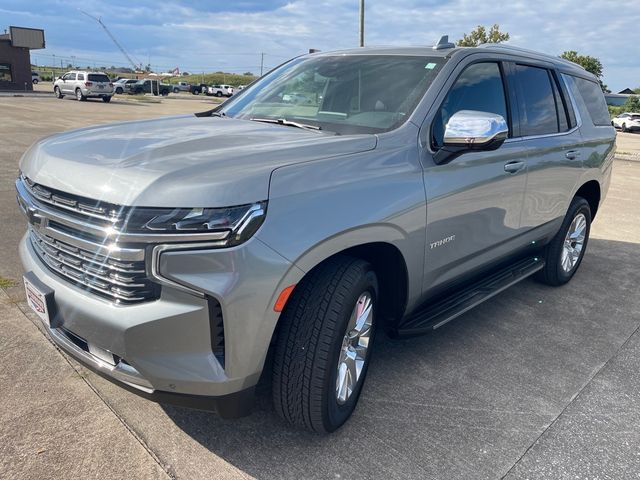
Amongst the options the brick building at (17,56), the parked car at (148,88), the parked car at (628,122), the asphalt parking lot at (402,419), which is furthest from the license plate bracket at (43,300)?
the parked car at (148,88)

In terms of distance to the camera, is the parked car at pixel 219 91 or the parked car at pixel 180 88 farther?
the parked car at pixel 180 88

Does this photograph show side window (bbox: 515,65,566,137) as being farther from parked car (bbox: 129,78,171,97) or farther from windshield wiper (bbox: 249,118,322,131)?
parked car (bbox: 129,78,171,97)

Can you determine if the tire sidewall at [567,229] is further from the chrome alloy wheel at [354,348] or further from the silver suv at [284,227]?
the chrome alloy wheel at [354,348]

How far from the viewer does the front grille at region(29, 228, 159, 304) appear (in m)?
2.10

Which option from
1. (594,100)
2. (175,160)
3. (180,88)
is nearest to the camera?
(175,160)

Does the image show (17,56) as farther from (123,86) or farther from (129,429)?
(129,429)

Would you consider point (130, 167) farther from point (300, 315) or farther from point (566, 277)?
point (566, 277)

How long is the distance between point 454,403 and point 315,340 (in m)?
1.18

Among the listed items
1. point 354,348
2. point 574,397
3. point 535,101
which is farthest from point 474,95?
point 574,397

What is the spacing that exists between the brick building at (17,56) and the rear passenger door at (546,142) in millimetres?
53066

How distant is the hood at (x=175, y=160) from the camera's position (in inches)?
81.5

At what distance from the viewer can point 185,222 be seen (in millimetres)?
2035

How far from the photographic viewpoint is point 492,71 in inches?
147

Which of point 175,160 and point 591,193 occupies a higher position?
point 175,160
